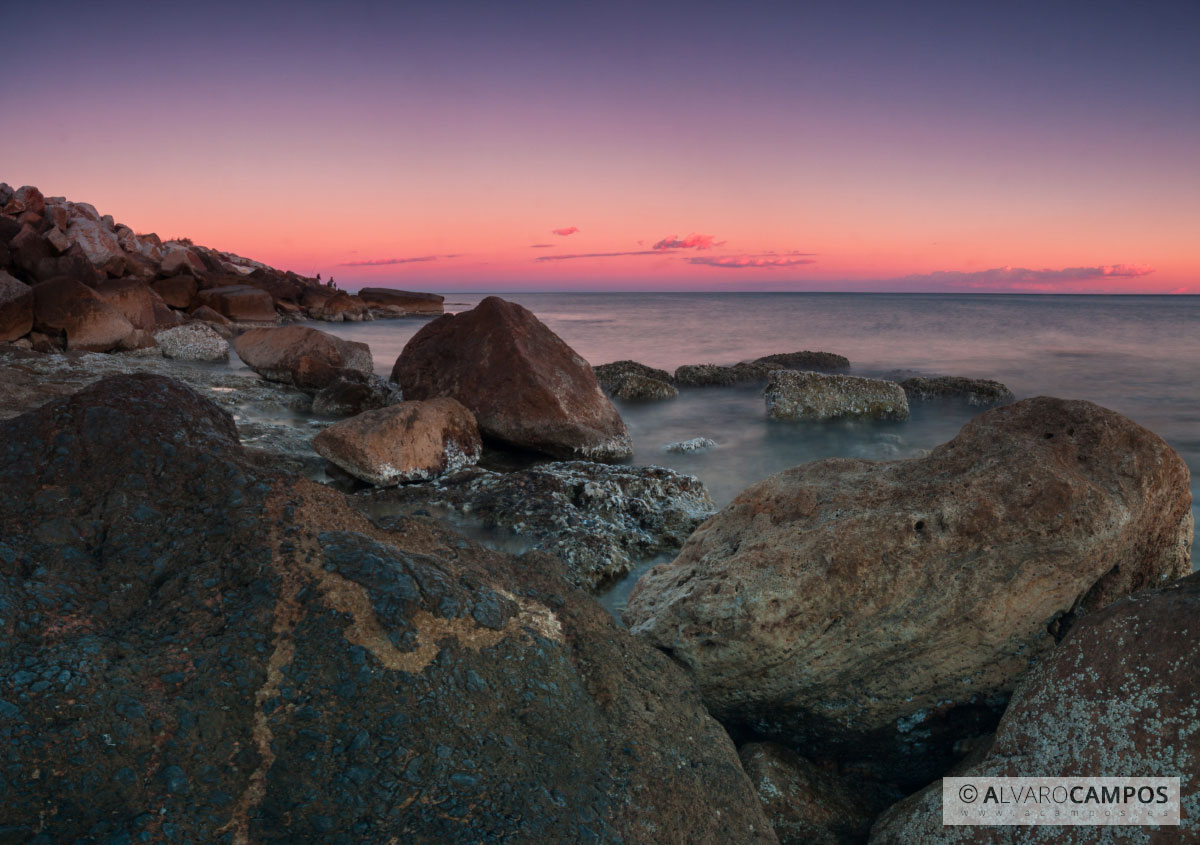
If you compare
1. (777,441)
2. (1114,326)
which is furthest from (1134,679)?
(1114,326)

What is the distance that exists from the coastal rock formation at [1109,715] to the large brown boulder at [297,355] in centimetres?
1154

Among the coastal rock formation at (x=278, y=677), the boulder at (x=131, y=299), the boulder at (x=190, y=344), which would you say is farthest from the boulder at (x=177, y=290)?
the coastal rock formation at (x=278, y=677)

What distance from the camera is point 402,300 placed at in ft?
153

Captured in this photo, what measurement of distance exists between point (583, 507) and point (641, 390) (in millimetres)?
7740

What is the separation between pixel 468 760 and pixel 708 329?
35.5 m

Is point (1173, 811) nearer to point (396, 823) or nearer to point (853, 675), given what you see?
point (853, 675)

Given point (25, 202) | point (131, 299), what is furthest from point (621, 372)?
point (25, 202)

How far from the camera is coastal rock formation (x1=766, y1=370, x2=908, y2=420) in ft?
38.4

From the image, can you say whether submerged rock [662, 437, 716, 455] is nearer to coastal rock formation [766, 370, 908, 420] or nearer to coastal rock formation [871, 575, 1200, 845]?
coastal rock formation [766, 370, 908, 420]

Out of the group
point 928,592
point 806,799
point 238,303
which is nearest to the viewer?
point 806,799

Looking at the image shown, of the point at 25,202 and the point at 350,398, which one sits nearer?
the point at 350,398

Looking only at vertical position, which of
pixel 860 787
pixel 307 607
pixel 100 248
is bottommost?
pixel 860 787

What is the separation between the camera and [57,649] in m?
1.82

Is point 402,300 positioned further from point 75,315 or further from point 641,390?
point 641,390
